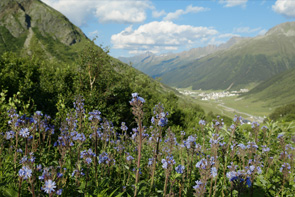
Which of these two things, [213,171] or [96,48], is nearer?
[213,171]

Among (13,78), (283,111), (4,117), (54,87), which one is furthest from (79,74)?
(283,111)

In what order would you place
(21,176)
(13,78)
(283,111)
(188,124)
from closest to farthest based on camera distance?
1. (21,176)
2. (13,78)
3. (188,124)
4. (283,111)

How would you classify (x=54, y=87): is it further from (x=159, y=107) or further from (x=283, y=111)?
(x=283, y=111)

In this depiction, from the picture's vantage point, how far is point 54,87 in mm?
12953

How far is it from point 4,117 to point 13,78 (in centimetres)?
410

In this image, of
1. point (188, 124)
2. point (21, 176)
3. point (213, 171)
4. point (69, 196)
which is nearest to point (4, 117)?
point (69, 196)

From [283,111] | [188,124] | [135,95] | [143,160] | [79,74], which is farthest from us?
[283,111]

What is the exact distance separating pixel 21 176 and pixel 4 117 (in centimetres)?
614

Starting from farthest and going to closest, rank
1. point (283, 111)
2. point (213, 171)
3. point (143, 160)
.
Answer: point (283, 111) → point (143, 160) → point (213, 171)

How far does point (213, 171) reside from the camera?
3842mm

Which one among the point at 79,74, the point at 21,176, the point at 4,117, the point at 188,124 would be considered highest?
the point at 79,74

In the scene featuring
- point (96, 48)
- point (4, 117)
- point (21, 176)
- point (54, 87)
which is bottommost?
point (21, 176)

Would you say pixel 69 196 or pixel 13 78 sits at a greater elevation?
pixel 13 78

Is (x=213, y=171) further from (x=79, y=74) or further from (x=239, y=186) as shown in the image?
(x=79, y=74)
